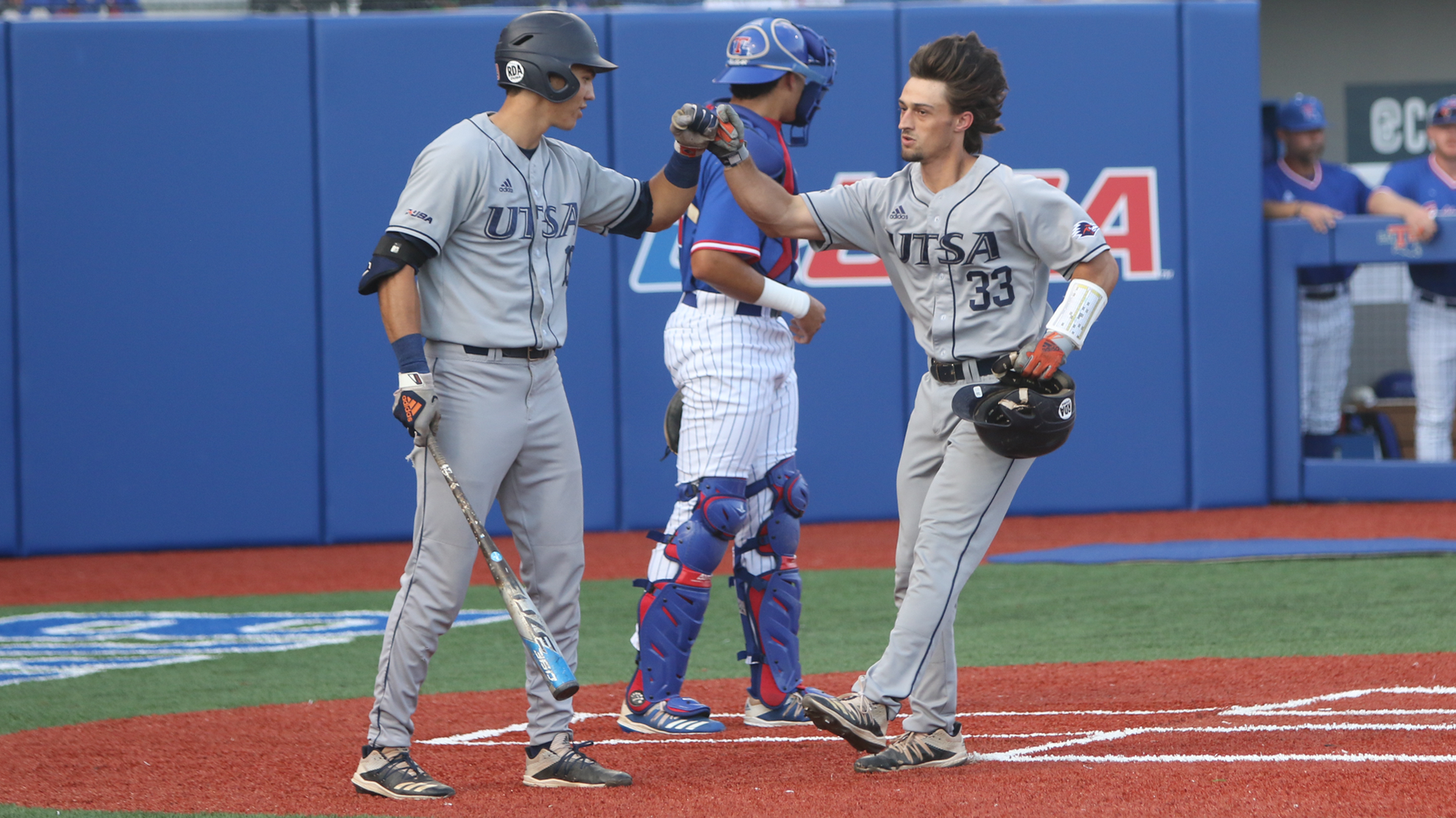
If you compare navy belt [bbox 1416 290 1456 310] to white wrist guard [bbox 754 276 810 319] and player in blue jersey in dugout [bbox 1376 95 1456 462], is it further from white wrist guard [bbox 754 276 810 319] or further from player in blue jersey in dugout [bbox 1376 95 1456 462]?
white wrist guard [bbox 754 276 810 319]

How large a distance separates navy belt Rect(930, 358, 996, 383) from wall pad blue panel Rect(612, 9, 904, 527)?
5674mm

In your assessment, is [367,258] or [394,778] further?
[367,258]

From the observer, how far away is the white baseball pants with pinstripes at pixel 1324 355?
981 centimetres

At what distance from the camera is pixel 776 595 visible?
4.52m

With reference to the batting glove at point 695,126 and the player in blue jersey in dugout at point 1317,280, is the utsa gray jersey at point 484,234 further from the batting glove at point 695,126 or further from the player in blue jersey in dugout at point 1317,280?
the player in blue jersey in dugout at point 1317,280

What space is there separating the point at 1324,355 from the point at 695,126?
726cm

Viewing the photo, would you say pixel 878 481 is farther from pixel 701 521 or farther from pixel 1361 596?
pixel 701 521

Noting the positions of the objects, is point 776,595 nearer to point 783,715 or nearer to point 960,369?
point 783,715

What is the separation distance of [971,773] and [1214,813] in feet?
2.16

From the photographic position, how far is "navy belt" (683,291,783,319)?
4441mm

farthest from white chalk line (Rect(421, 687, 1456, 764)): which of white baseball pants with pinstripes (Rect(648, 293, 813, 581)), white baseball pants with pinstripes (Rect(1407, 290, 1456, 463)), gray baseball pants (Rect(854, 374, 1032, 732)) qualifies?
white baseball pants with pinstripes (Rect(1407, 290, 1456, 463))

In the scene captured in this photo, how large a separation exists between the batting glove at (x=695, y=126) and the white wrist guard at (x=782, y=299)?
0.60m

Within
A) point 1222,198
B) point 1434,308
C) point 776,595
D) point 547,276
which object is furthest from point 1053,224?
point 1434,308

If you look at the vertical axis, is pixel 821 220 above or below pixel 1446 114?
below
